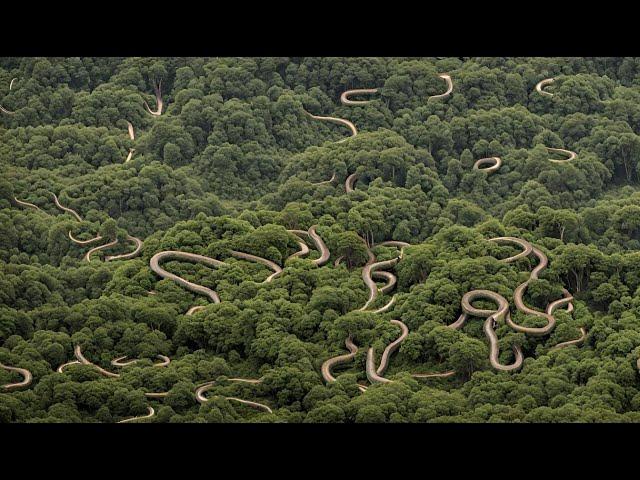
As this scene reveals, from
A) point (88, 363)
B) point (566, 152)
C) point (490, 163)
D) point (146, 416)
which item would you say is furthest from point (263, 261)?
point (566, 152)

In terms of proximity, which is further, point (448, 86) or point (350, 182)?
point (448, 86)

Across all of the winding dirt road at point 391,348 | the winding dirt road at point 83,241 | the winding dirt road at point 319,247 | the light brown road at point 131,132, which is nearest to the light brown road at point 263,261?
the winding dirt road at point 319,247

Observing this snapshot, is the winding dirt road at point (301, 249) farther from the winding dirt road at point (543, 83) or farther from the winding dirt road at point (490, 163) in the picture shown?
the winding dirt road at point (543, 83)

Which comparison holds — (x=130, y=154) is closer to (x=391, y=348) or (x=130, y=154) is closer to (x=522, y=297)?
(x=391, y=348)

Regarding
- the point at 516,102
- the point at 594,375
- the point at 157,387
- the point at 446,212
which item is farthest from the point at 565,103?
the point at 157,387

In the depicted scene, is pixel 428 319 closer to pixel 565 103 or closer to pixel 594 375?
pixel 594 375

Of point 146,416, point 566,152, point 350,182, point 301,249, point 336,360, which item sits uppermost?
point 566,152
